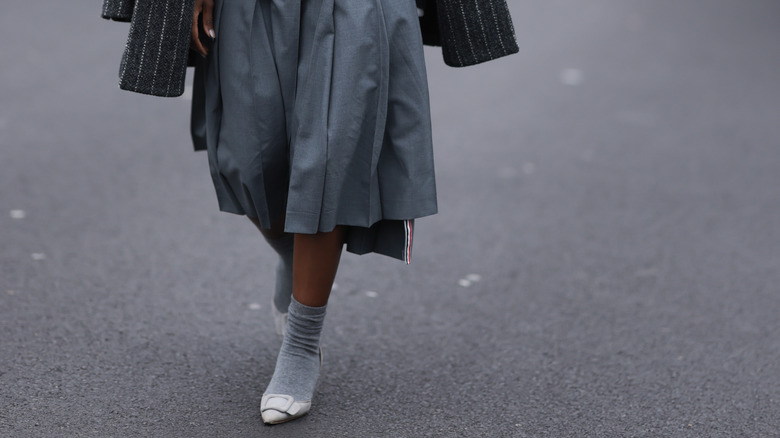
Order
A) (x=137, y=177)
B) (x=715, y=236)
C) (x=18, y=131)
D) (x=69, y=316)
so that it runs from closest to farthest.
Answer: (x=69, y=316) → (x=715, y=236) → (x=137, y=177) → (x=18, y=131)

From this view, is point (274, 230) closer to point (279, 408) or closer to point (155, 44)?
point (279, 408)

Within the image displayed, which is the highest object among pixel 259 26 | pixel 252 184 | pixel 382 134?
pixel 259 26

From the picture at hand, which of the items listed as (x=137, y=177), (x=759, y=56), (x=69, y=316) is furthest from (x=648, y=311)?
(x=759, y=56)

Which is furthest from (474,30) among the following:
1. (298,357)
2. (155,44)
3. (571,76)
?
(571,76)

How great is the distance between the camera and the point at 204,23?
8.12 feet

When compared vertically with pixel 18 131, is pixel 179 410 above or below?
above

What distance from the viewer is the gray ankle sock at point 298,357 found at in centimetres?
270

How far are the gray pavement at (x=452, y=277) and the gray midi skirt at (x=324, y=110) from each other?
63 centimetres

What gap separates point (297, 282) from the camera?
263 centimetres

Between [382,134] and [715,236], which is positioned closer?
[382,134]

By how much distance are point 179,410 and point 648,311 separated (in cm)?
173

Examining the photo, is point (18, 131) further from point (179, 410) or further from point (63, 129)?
point (179, 410)

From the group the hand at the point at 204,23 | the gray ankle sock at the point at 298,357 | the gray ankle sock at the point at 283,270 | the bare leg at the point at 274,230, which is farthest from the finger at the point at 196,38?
the gray ankle sock at the point at 298,357

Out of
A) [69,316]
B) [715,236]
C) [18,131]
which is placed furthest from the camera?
[18,131]
